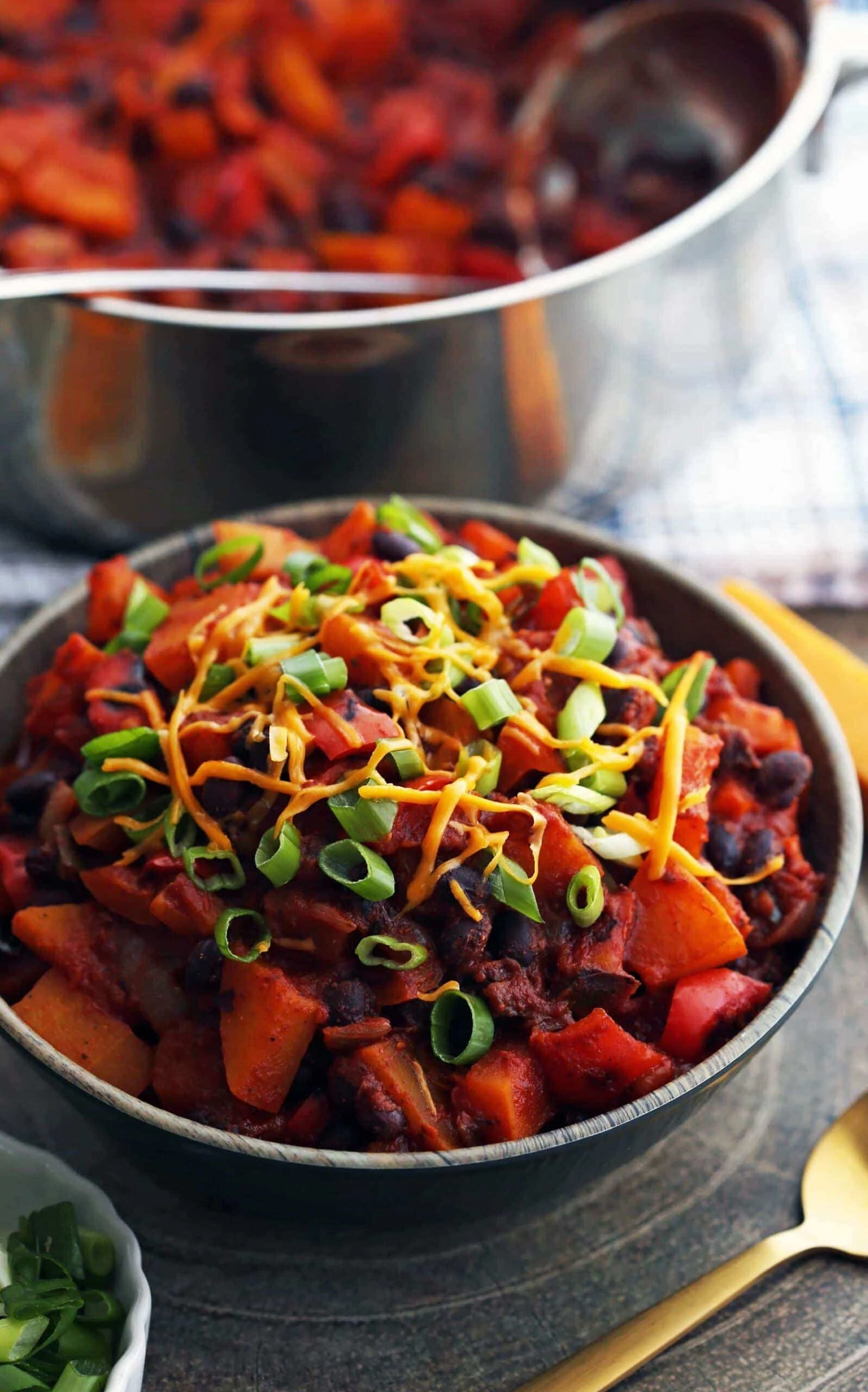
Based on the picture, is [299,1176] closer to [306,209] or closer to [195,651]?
[195,651]

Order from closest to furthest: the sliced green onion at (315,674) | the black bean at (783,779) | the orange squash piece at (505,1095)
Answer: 1. the orange squash piece at (505,1095)
2. the sliced green onion at (315,674)
3. the black bean at (783,779)

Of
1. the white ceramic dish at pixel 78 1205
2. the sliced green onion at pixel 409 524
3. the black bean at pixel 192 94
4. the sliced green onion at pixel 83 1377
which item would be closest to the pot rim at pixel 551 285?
the sliced green onion at pixel 409 524

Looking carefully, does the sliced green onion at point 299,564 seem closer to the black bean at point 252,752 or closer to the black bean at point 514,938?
the black bean at point 252,752

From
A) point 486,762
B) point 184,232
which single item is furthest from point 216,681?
point 184,232

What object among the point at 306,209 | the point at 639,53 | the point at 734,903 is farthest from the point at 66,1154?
the point at 639,53

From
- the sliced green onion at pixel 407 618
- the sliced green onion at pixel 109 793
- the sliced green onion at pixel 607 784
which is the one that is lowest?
the sliced green onion at pixel 109 793

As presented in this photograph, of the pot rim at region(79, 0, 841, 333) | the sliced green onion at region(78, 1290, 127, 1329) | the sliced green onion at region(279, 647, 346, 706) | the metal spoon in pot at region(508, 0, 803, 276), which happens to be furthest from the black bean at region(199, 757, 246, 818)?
the metal spoon in pot at region(508, 0, 803, 276)

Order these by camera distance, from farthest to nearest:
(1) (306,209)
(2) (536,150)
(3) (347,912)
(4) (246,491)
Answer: (2) (536,150)
(1) (306,209)
(4) (246,491)
(3) (347,912)
